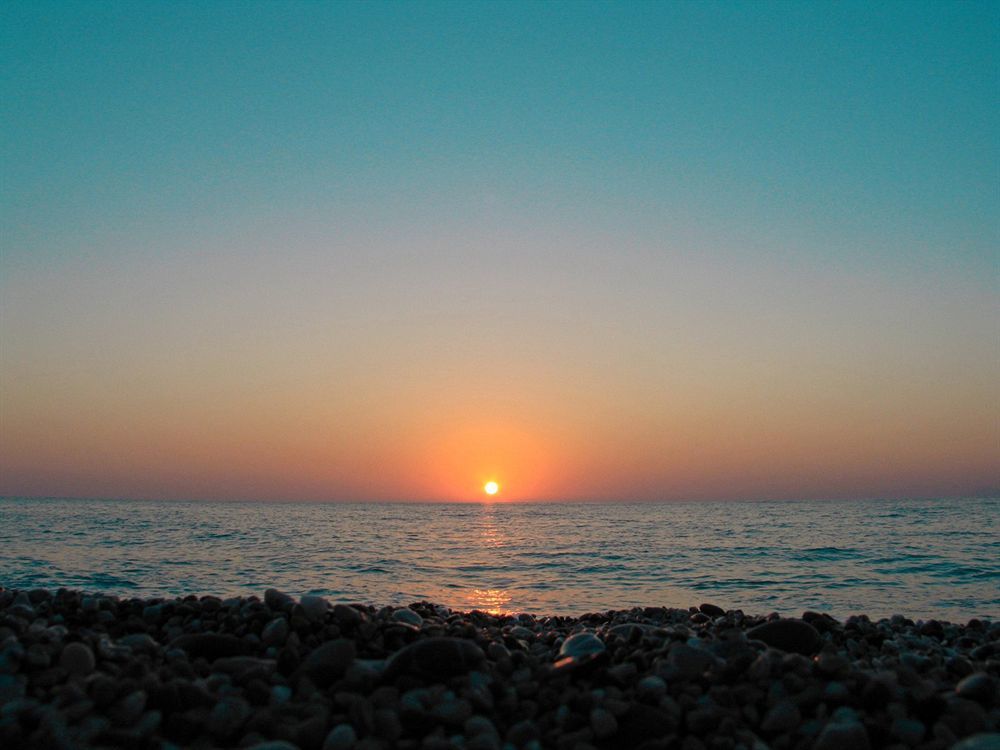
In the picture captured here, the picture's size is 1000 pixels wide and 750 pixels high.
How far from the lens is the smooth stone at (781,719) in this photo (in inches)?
160

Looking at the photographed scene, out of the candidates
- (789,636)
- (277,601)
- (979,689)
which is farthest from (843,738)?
(277,601)

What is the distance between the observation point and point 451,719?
4.08m

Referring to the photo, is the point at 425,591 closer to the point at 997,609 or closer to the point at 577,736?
the point at 997,609

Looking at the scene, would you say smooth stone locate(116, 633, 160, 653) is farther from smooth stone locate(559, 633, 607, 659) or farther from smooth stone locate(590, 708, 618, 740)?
smooth stone locate(590, 708, 618, 740)

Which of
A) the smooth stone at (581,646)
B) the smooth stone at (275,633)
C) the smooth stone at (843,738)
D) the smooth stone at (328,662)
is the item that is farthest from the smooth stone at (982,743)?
the smooth stone at (275,633)

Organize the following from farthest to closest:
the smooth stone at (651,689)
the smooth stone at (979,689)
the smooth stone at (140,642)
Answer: the smooth stone at (140,642), the smooth stone at (979,689), the smooth stone at (651,689)

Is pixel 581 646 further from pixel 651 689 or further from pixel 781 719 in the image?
pixel 781 719

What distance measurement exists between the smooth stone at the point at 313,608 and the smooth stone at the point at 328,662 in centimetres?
104

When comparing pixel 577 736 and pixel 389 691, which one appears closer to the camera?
pixel 577 736

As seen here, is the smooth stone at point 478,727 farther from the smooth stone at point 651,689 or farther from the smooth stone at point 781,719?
the smooth stone at point 781,719

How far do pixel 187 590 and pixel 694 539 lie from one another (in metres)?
21.5

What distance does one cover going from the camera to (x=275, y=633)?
5469 mm

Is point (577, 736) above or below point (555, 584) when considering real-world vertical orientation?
above

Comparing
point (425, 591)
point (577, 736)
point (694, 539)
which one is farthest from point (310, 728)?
point (694, 539)
